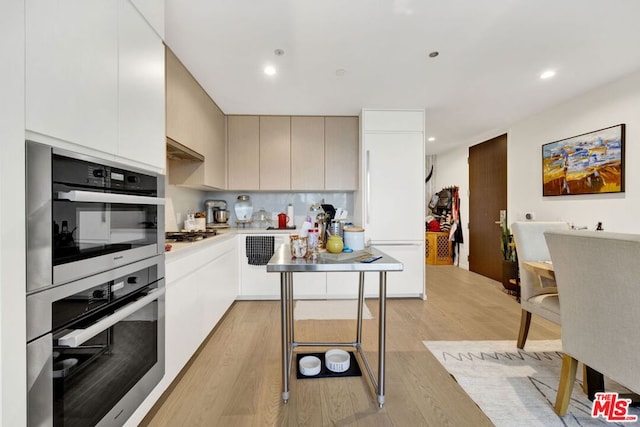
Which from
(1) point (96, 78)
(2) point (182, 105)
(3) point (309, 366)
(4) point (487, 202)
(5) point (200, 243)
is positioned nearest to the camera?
(1) point (96, 78)

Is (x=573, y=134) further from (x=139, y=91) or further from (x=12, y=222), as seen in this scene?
(x=12, y=222)

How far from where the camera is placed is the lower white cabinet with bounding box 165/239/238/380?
1650mm

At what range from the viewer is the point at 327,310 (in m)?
3.05

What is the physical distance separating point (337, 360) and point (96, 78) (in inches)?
79.4

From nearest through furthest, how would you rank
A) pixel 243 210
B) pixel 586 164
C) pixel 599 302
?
pixel 599 302
pixel 586 164
pixel 243 210

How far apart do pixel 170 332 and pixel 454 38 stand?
8.81 ft

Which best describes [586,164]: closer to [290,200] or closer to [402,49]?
[402,49]

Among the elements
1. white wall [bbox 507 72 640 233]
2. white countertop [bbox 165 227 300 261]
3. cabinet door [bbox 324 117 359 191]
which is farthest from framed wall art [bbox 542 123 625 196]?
white countertop [bbox 165 227 300 261]

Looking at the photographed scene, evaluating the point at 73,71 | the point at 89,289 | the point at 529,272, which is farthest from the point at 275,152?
→ the point at 529,272

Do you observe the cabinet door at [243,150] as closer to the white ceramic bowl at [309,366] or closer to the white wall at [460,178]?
the white ceramic bowl at [309,366]

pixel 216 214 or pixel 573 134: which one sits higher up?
pixel 573 134

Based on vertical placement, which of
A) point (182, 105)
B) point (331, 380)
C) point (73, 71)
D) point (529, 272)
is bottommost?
point (331, 380)

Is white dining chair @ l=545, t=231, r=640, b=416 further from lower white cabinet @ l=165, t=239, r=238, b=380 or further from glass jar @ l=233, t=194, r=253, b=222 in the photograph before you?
glass jar @ l=233, t=194, r=253, b=222

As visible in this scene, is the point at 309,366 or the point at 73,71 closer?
the point at 73,71
